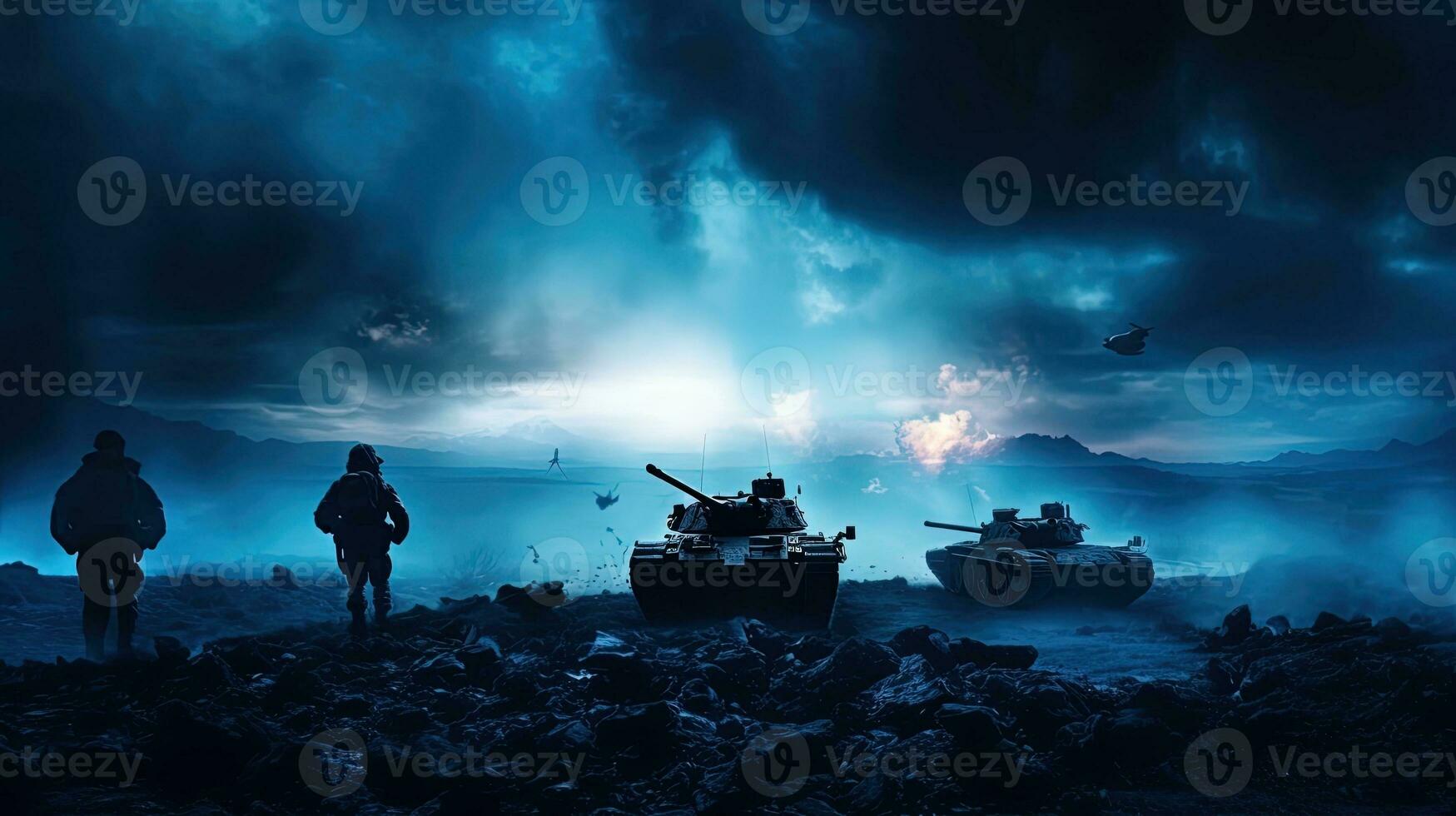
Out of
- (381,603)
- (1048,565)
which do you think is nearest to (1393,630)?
(1048,565)

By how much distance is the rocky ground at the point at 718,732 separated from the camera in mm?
6094

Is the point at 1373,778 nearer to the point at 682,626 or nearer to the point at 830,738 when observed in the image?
the point at 830,738

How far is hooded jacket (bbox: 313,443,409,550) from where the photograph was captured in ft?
37.6

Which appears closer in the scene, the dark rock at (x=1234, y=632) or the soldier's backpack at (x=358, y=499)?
the soldier's backpack at (x=358, y=499)

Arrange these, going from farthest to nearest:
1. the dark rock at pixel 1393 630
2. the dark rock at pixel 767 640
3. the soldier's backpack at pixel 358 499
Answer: the soldier's backpack at pixel 358 499 → the dark rock at pixel 1393 630 → the dark rock at pixel 767 640

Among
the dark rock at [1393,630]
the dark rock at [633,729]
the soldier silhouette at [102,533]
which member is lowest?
the dark rock at [633,729]

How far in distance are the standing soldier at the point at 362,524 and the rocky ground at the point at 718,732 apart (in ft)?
5.41

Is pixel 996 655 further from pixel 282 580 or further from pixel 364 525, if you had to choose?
pixel 282 580

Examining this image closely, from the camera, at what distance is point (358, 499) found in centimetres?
1134

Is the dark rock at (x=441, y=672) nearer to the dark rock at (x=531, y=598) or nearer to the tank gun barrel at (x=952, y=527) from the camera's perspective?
the dark rock at (x=531, y=598)

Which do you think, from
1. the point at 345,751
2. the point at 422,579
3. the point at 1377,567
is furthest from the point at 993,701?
the point at 422,579

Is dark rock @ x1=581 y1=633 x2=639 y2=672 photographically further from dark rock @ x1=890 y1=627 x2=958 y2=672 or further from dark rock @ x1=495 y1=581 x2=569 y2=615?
dark rock @ x1=495 y1=581 x2=569 y2=615

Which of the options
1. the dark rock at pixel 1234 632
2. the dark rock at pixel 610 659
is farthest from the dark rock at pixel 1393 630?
the dark rock at pixel 610 659

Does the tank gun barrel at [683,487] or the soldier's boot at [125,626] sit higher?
the tank gun barrel at [683,487]
